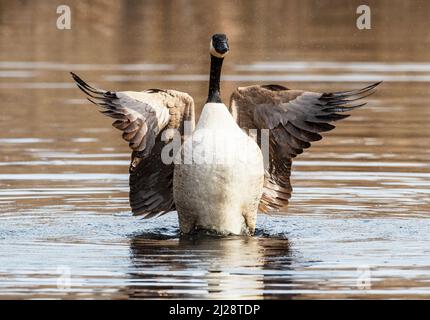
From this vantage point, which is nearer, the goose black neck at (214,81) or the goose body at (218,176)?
the goose body at (218,176)

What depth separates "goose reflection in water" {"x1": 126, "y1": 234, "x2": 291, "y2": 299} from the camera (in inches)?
410

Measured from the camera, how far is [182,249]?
484 inches

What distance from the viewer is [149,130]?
43.3 ft

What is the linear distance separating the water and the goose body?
0.85 feet

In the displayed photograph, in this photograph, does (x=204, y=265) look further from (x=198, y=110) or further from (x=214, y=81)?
(x=198, y=110)

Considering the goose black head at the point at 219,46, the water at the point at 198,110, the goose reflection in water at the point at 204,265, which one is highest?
the goose black head at the point at 219,46

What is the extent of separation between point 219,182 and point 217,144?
39 centimetres

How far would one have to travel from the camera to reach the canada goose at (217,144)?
1259cm

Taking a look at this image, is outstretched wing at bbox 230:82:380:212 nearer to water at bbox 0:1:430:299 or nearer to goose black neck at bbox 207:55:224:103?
goose black neck at bbox 207:55:224:103

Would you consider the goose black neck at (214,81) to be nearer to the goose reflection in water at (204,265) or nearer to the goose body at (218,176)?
the goose body at (218,176)

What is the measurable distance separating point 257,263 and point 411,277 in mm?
1453

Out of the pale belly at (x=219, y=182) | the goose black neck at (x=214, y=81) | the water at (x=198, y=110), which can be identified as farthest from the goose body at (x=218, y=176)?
the water at (x=198, y=110)

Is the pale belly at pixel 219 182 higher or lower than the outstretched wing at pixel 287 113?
lower

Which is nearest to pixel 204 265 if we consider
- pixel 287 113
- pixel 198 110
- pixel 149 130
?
pixel 149 130
